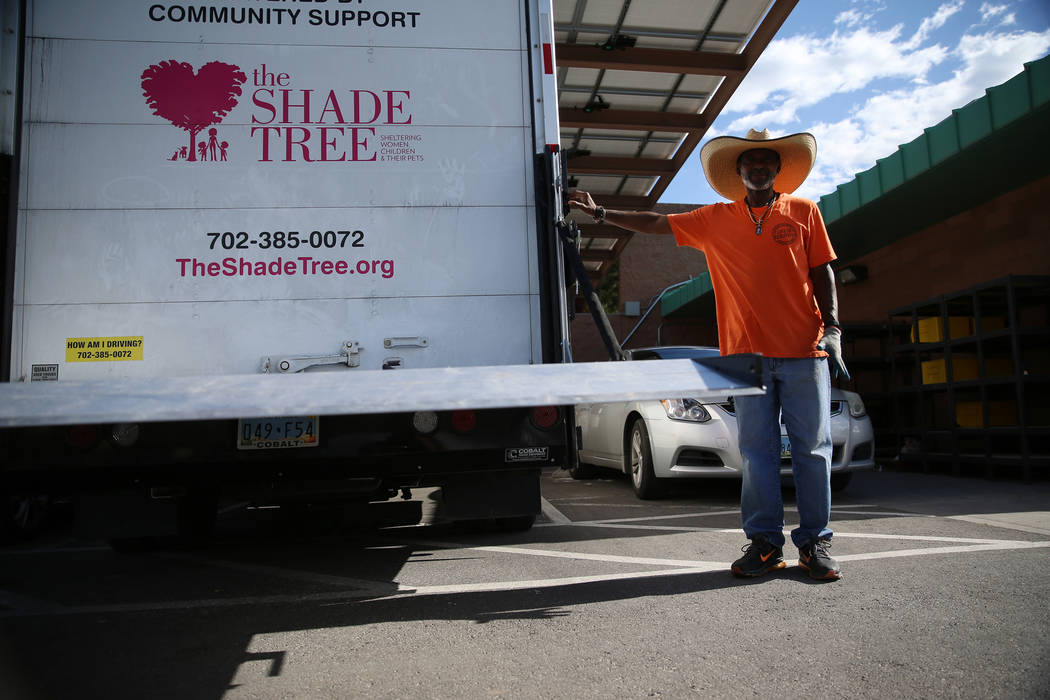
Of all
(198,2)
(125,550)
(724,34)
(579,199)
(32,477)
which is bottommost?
(125,550)

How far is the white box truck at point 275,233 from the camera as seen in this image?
10.0 feet

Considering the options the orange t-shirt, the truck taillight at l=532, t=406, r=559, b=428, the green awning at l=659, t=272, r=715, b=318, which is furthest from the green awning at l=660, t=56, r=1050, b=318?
the truck taillight at l=532, t=406, r=559, b=428

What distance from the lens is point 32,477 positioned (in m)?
2.97

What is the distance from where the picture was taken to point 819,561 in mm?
3123

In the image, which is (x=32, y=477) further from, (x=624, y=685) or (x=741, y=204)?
(x=741, y=204)

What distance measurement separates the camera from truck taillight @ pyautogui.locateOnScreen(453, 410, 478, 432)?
3.14m

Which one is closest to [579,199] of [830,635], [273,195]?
[273,195]

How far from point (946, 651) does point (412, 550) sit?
9.45 ft

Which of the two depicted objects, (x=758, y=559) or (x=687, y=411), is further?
(x=687, y=411)

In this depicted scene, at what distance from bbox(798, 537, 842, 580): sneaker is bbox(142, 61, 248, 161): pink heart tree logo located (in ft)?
10.4

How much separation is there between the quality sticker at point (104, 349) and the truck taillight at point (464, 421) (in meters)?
1.39

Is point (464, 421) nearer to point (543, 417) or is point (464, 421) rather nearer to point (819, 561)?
point (543, 417)

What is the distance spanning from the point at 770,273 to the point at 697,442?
2.84 m

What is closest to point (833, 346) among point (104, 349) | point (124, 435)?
point (124, 435)
